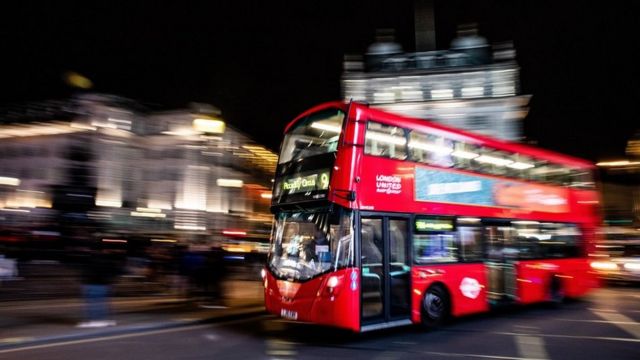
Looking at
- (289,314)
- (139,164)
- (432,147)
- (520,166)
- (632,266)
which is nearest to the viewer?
(289,314)

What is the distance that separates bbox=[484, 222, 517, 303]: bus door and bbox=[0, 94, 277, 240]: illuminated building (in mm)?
52557

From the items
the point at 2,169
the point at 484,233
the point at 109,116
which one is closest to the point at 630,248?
the point at 484,233

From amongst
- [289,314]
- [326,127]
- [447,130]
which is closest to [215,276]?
[289,314]

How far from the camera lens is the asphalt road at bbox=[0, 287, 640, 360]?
25.6 ft

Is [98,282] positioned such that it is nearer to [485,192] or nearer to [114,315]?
[114,315]

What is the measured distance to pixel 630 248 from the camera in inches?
703

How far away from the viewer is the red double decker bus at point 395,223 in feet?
28.1

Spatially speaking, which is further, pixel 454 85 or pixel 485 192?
pixel 454 85

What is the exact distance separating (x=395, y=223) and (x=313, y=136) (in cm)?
222

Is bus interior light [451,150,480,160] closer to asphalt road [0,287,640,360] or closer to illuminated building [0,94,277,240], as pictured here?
asphalt road [0,287,640,360]

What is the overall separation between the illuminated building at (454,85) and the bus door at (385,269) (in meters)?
55.9

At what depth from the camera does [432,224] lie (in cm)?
1002

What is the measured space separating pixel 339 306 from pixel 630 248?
1429cm

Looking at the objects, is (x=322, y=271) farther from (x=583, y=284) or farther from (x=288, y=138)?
(x=583, y=284)
